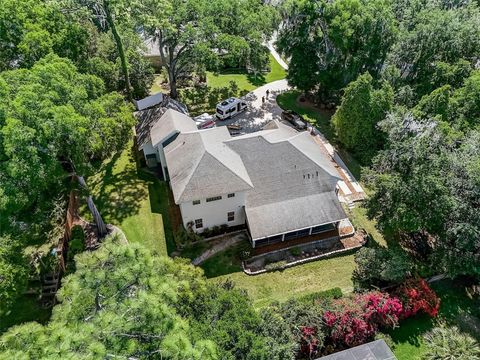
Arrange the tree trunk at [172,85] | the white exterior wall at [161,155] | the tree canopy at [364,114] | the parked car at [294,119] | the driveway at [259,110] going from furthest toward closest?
1. the tree trunk at [172,85]
2. the driveway at [259,110]
3. the parked car at [294,119]
4. the tree canopy at [364,114]
5. the white exterior wall at [161,155]

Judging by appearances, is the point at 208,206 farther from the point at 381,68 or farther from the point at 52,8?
the point at 381,68

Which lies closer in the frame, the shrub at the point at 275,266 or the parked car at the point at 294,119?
the shrub at the point at 275,266

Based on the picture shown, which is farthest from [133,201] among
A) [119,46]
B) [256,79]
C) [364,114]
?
[256,79]

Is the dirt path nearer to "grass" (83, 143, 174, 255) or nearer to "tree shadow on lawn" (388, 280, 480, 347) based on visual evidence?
"grass" (83, 143, 174, 255)

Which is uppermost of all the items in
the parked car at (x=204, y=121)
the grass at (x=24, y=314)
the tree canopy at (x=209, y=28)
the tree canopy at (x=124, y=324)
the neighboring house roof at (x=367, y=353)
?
the tree canopy at (x=209, y=28)

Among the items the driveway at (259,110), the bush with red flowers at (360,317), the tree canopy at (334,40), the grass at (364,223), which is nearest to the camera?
the bush with red flowers at (360,317)

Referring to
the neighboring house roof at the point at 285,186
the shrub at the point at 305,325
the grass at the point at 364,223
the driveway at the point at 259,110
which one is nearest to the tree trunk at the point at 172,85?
the driveway at the point at 259,110

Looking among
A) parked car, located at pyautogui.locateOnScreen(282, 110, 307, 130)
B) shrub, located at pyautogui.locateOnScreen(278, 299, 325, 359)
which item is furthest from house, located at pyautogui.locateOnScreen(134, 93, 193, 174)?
shrub, located at pyautogui.locateOnScreen(278, 299, 325, 359)

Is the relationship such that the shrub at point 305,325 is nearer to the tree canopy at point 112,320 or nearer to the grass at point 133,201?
the tree canopy at point 112,320
